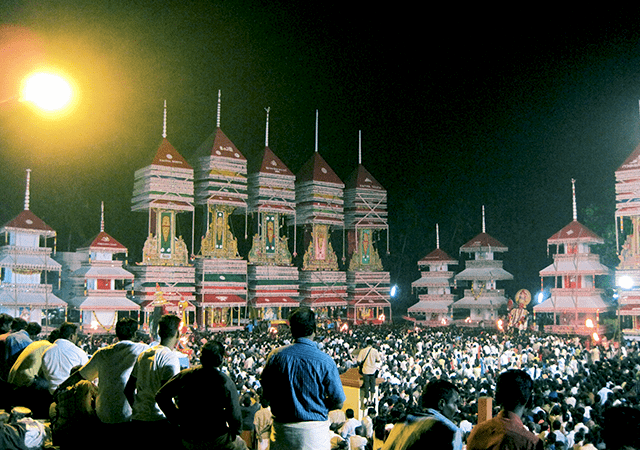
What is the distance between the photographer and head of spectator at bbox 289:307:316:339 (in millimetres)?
4957

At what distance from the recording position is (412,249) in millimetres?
60250

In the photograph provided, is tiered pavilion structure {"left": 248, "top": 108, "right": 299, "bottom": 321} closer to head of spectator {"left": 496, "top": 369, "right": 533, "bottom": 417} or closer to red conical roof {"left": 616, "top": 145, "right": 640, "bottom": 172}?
red conical roof {"left": 616, "top": 145, "right": 640, "bottom": 172}

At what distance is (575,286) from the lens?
37.7 meters

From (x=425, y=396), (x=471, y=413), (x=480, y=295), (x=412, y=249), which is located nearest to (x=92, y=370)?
(x=425, y=396)

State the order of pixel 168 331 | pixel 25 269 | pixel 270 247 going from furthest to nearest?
pixel 270 247 < pixel 25 269 < pixel 168 331

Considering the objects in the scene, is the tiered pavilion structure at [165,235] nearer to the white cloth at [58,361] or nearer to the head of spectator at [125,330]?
the white cloth at [58,361]

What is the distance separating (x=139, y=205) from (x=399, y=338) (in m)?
21.4

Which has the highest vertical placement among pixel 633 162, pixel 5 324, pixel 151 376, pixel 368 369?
pixel 633 162

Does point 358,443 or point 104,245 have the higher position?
point 104,245

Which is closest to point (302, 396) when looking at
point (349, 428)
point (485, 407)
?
point (485, 407)

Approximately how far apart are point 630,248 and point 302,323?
3691cm

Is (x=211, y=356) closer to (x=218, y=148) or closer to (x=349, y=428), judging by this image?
(x=349, y=428)

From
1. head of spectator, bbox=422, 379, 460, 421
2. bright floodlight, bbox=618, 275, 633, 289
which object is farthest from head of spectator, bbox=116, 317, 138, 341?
bright floodlight, bbox=618, 275, 633, 289

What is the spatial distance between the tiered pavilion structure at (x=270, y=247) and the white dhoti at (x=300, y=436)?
3697 cm
